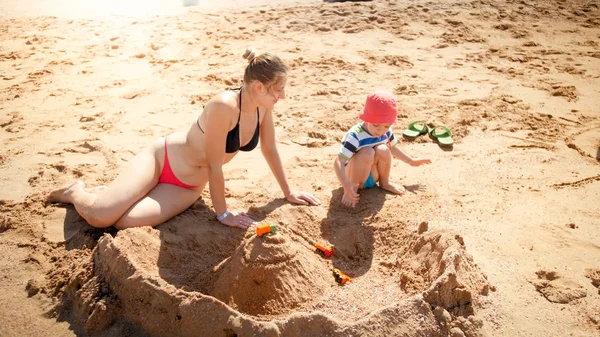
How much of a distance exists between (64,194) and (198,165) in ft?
3.22

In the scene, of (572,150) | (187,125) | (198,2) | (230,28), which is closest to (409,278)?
(572,150)

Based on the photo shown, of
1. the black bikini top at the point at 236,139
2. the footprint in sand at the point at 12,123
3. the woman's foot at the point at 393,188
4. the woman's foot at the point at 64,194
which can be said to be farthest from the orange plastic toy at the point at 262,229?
the footprint in sand at the point at 12,123

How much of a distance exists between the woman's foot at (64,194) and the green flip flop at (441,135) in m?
2.92

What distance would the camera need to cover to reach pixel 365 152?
144 inches

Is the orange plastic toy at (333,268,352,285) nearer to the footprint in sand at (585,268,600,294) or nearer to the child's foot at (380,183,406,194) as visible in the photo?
the child's foot at (380,183,406,194)

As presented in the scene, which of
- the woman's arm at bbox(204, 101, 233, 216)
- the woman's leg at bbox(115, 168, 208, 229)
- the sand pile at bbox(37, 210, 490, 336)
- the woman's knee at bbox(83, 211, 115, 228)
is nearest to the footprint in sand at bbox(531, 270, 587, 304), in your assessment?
the sand pile at bbox(37, 210, 490, 336)

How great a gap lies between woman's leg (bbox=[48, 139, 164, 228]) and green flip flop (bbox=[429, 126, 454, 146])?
7.87ft

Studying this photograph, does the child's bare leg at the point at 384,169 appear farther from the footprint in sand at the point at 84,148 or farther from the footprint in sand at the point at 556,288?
the footprint in sand at the point at 84,148

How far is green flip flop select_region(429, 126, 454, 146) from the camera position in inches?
181

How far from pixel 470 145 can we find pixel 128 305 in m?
3.18

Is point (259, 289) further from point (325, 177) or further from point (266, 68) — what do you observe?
point (325, 177)

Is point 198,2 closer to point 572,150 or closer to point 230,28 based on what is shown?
point 230,28

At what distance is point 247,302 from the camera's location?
2701 millimetres

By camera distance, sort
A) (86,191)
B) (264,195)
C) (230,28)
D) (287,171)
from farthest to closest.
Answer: (230,28), (287,171), (264,195), (86,191)
